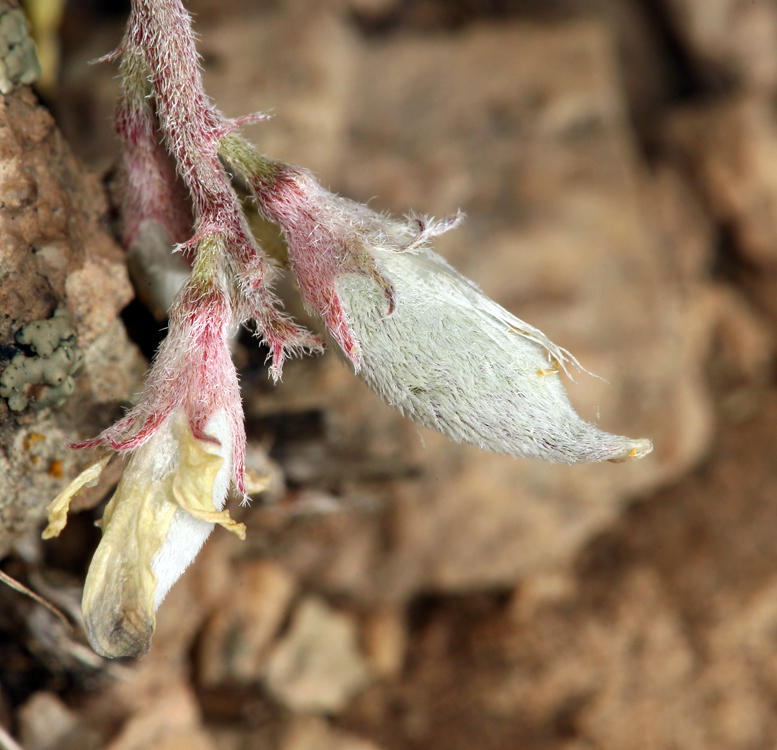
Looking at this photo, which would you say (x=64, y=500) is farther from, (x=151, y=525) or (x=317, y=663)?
(x=317, y=663)

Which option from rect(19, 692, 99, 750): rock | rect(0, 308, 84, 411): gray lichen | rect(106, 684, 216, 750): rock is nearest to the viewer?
rect(0, 308, 84, 411): gray lichen

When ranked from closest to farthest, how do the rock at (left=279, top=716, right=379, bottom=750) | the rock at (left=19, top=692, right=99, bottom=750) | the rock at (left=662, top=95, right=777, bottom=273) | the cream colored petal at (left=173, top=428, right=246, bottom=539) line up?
1. the cream colored petal at (left=173, top=428, right=246, bottom=539)
2. the rock at (left=19, top=692, right=99, bottom=750)
3. the rock at (left=279, top=716, right=379, bottom=750)
4. the rock at (left=662, top=95, right=777, bottom=273)

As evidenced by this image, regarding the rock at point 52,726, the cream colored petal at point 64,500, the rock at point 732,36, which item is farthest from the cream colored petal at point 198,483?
the rock at point 732,36

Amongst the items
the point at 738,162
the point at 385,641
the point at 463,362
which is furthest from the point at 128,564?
the point at 738,162

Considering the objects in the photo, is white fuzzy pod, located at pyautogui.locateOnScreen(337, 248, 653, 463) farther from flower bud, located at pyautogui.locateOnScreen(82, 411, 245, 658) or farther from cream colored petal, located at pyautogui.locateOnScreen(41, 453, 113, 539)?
cream colored petal, located at pyautogui.locateOnScreen(41, 453, 113, 539)

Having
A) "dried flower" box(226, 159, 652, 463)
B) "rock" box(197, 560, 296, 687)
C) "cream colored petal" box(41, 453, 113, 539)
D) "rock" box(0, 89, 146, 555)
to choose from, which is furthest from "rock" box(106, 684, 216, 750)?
"dried flower" box(226, 159, 652, 463)

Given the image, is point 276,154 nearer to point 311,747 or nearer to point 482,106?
point 482,106

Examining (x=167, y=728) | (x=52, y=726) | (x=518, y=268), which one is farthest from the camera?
(x=518, y=268)

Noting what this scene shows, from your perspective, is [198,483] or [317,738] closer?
[198,483]
